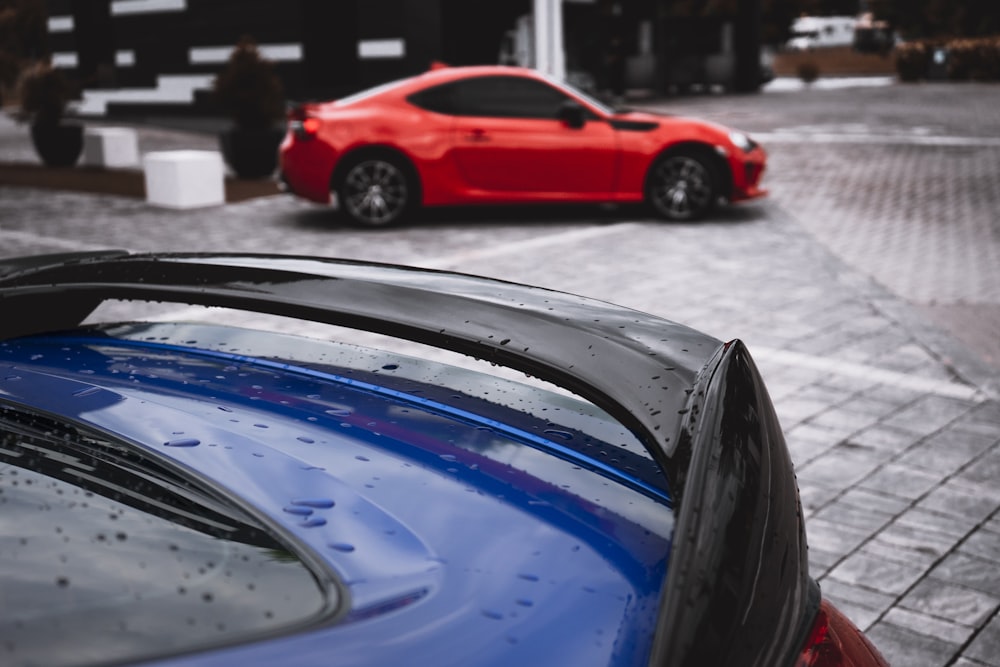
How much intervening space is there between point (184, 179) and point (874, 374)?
29.1ft

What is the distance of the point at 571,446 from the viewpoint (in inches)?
63.2

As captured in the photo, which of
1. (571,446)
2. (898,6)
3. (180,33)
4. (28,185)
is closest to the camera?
(571,446)

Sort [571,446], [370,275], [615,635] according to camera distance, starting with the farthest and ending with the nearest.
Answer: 1. [370,275]
2. [571,446]
3. [615,635]

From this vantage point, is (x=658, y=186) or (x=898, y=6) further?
(x=898, y=6)

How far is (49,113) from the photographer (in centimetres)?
1709

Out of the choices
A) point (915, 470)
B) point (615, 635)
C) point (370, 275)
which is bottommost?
point (915, 470)

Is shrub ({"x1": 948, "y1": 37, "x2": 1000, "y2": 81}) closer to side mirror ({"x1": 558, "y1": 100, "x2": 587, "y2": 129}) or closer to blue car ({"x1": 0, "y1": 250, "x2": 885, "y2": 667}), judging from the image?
side mirror ({"x1": 558, "y1": 100, "x2": 587, "y2": 129})

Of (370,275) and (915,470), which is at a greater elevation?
(370,275)

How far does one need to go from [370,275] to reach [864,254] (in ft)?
26.7

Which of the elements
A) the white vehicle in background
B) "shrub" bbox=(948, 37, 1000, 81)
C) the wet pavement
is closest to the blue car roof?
the wet pavement

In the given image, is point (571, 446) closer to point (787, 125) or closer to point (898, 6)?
point (787, 125)

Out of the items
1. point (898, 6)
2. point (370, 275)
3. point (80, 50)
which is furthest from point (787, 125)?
point (898, 6)

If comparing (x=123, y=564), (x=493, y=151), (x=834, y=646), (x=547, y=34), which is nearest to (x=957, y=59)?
(x=547, y=34)

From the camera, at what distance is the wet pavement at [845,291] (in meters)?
3.65
